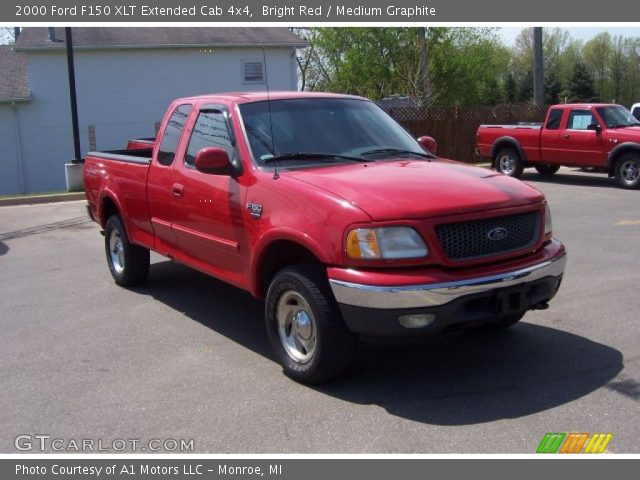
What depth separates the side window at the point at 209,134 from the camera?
573cm

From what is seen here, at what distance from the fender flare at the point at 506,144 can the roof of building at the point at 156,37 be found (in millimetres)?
9280

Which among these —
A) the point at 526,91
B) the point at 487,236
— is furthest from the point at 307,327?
the point at 526,91

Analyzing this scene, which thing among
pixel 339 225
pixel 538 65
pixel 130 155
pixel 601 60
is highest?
pixel 601 60

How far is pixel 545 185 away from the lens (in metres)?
16.4

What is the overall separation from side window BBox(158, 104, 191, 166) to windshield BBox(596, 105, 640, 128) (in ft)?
39.6

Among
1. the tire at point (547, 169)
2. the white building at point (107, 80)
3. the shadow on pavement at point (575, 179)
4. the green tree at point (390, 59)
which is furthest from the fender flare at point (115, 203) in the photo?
the green tree at point (390, 59)

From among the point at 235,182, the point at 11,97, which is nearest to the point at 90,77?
the point at 11,97

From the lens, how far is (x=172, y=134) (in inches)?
257

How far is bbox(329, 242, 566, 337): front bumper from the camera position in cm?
420

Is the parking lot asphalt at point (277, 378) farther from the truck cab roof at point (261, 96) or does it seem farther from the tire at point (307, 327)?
the truck cab roof at point (261, 96)

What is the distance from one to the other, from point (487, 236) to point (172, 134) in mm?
3267

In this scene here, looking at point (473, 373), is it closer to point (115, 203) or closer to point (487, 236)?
point (487, 236)

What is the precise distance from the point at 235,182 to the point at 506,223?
1.99m
